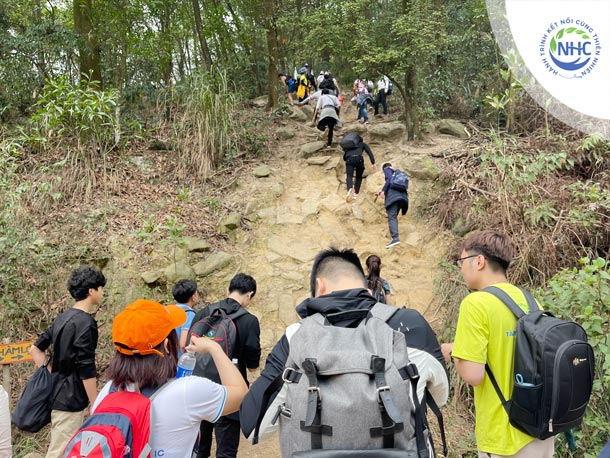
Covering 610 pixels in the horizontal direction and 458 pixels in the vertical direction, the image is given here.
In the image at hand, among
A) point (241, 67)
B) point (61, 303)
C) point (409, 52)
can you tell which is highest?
point (241, 67)

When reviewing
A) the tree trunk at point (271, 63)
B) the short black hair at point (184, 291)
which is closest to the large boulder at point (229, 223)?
the short black hair at point (184, 291)

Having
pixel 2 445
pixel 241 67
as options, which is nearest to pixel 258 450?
pixel 2 445

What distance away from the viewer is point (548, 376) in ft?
7.37

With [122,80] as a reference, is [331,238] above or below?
below

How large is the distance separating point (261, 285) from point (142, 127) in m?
4.86

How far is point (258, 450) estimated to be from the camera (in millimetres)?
4449

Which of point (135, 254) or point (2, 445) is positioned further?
point (135, 254)

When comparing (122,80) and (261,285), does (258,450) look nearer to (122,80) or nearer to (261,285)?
(261,285)

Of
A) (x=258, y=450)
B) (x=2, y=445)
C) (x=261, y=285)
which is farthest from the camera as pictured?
(x=261, y=285)

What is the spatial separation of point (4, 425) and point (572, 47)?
260 inches

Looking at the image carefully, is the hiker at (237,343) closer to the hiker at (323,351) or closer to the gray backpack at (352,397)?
the hiker at (323,351)

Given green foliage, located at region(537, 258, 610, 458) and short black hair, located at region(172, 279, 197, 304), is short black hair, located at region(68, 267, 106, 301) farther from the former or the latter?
green foliage, located at region(537, 258, 610, 458)

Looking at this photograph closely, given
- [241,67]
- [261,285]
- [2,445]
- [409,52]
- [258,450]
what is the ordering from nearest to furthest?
[2,445], [258,450], [261,285], [409,52], [241,67]

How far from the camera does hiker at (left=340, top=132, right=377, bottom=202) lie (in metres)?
8.16
